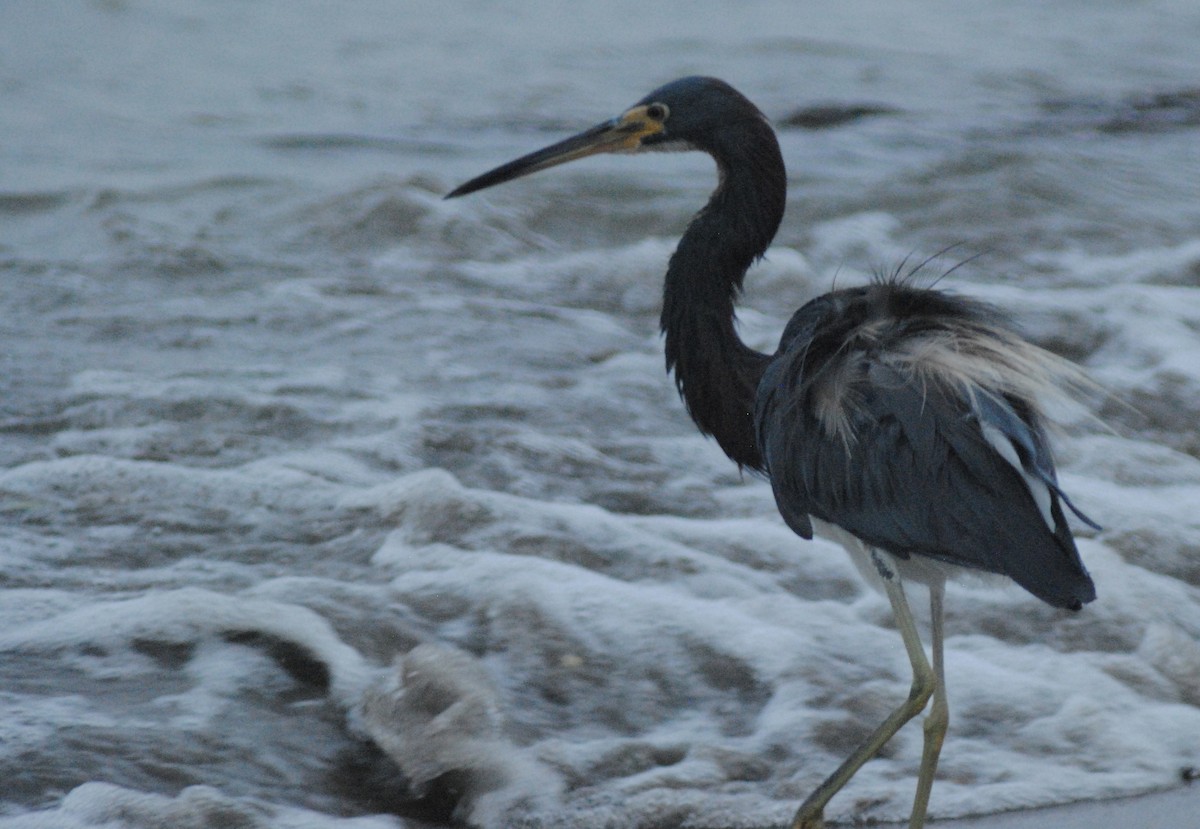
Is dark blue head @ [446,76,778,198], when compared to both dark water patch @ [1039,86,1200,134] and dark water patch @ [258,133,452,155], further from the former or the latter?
dark water patch @ [1039,86,1200,134]

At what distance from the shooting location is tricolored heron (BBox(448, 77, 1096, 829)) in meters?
2.89

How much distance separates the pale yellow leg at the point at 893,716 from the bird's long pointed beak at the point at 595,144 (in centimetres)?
128

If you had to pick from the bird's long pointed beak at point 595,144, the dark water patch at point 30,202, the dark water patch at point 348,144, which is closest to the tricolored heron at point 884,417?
the bird's long pointed beak at point 595,144

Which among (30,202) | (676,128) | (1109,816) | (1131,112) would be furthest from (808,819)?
(1131,112)

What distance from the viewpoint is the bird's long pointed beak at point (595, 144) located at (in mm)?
3920

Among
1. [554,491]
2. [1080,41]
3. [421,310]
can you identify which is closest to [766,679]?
[554,491]

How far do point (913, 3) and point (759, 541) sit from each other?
890 centimetres

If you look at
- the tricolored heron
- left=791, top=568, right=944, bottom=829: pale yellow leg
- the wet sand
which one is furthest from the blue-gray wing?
the wet sand

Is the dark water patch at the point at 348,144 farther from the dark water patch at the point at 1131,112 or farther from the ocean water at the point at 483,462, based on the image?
the dark water patch at the point at 1131,112

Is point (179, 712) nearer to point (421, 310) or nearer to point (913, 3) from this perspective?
point (421, 310)

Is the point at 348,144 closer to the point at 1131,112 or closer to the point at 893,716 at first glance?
the point at 1131,112

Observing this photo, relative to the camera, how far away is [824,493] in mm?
3156

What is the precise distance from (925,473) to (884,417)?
0.47 ft

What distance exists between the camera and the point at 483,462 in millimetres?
5105
